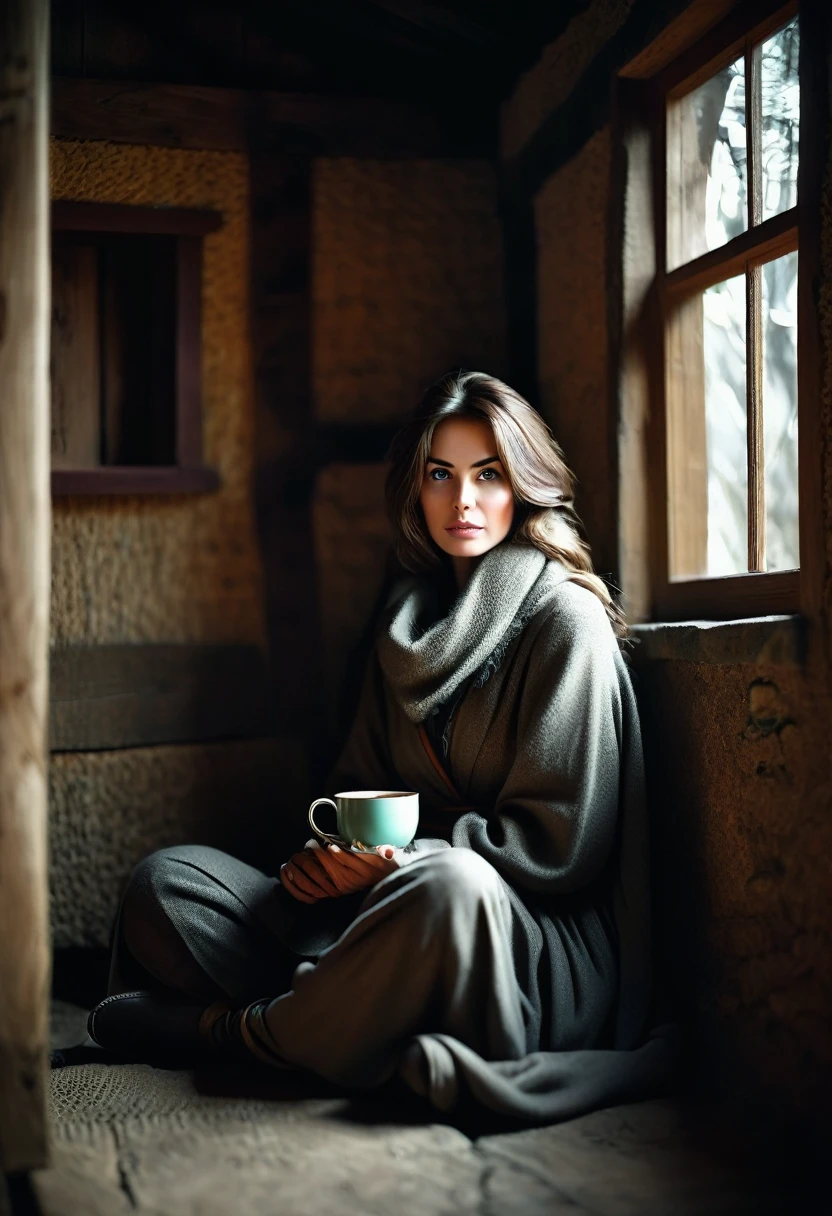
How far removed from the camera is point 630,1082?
2004 mm

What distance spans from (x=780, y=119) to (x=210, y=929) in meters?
1.97

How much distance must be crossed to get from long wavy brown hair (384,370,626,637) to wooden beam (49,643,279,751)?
2.48 ft

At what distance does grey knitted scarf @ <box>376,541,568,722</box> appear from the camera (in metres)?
2.27

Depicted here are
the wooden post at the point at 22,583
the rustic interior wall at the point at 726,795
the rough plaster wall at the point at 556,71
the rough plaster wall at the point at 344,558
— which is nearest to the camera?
the wooden post at the point at 22,583

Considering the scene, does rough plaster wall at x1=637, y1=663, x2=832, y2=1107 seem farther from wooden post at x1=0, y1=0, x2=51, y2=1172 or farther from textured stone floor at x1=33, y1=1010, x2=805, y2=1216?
wooden post at x1=0, y1=0, x2=51, y2=1172

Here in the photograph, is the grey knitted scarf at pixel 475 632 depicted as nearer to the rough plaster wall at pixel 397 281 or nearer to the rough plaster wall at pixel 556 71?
the rough plaster wall at pixel 397 281

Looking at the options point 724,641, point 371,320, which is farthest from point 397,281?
point 724,641

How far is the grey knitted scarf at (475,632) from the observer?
227 cm

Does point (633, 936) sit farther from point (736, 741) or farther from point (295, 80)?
point (295, 80)

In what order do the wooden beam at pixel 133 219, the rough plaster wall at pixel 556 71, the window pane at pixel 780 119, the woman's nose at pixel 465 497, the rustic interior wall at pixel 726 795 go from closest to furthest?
1. the rustic interior wall at pixel 726 795
2. the window pane at pixel 780 119
3. the woman's nose at pixel 465 497
4. the rough plaster wall at pixel 556 71
5. the wooden beam at pixel 133 219

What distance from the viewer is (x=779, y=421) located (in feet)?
7.09

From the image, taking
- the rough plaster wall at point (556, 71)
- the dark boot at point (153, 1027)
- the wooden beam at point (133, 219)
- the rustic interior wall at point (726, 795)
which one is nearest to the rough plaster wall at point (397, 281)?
the rough plaster wall at point (556, 71)

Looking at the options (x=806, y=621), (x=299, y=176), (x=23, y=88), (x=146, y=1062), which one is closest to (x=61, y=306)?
(x=299, y=176)

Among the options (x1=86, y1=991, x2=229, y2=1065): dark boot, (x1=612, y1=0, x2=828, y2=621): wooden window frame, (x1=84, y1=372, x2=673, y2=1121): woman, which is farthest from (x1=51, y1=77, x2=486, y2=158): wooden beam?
(x1=86, y1=991, x2=229, y2=1065): dark boot
